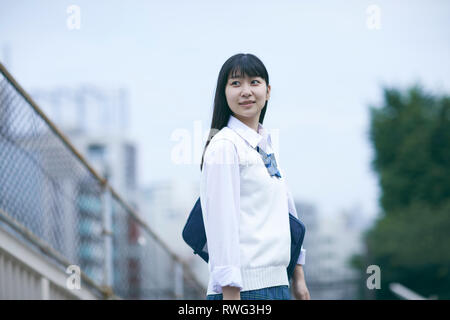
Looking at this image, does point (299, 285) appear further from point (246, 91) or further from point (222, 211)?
point (246, 91)

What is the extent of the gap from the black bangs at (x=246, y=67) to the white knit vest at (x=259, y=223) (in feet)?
0.64

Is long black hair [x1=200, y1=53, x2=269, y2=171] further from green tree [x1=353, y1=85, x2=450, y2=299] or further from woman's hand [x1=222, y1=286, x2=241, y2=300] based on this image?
green tree [x1=353, y1=85, x2=450, y2=299]

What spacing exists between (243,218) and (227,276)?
0.22m

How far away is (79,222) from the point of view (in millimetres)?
4551

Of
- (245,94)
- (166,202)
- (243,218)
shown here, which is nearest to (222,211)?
(243,218)

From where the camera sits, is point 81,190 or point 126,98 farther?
point 126,98

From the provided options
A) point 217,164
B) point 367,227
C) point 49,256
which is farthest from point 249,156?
point 367,227

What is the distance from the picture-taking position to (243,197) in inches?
73.2

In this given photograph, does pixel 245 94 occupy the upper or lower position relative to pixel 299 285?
upper

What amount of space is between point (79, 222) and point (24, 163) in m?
1.13

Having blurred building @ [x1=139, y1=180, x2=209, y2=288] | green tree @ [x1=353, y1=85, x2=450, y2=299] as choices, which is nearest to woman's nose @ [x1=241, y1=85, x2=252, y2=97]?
green tree @ [x1=353, y1=85, x2=450, y2=299]

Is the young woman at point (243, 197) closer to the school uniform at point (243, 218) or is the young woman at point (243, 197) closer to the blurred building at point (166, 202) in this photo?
the school uniform at point (243, 218)

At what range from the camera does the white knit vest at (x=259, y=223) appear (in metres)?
1.81
